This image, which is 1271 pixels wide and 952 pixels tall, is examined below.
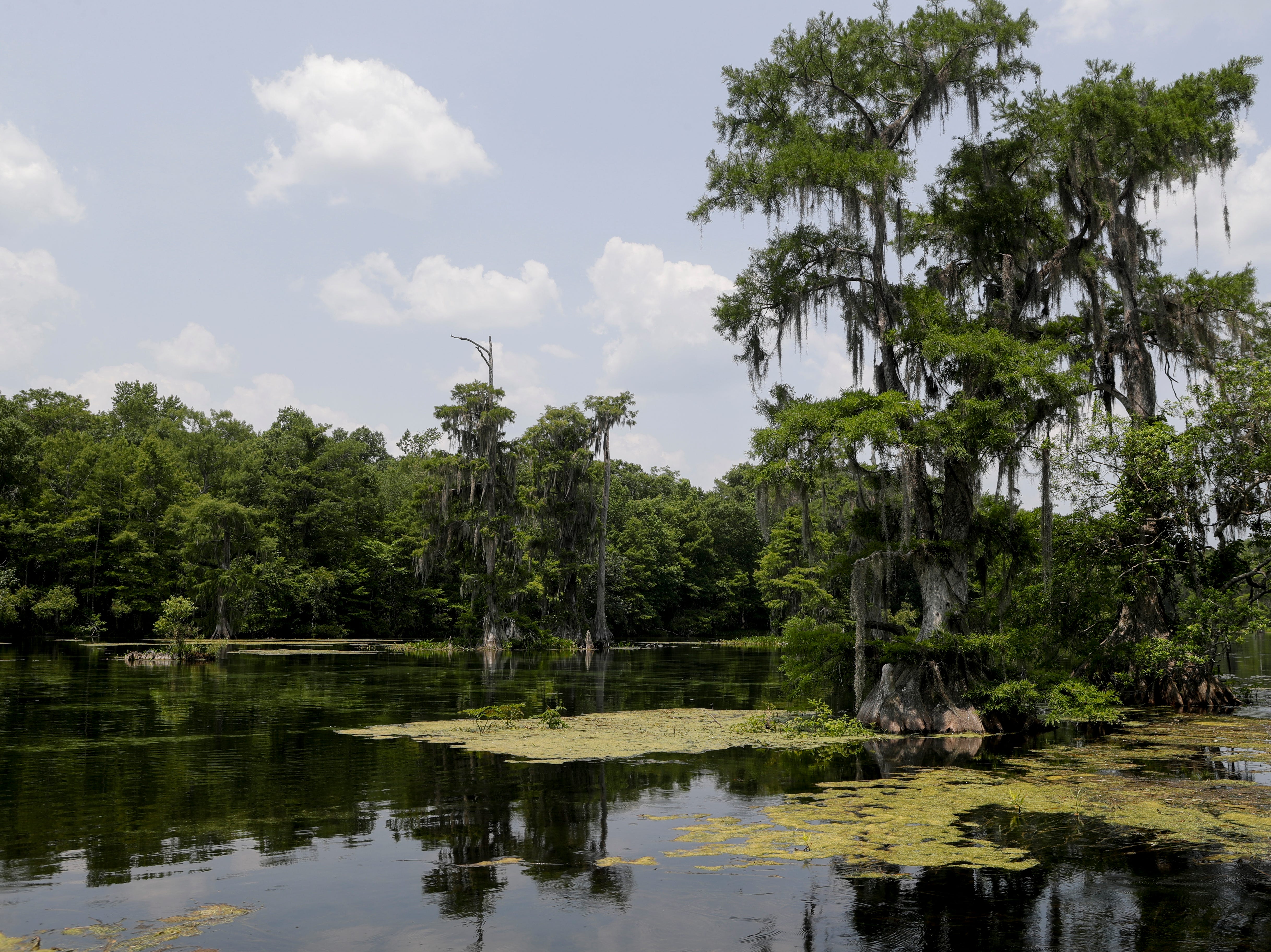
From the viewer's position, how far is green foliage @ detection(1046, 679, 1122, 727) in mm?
16062

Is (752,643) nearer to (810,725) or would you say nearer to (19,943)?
(810,725)

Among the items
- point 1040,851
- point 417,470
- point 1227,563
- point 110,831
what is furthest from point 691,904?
point 417,470

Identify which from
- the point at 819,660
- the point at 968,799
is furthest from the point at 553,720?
the point at 968,799

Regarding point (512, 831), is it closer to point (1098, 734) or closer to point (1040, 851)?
point (1040, 851)

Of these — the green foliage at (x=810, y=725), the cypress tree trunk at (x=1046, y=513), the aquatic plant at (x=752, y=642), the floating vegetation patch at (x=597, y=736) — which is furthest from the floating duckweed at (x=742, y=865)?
the aquatic plant at (x=752, y=642)

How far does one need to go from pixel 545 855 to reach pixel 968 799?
5130 millimetres

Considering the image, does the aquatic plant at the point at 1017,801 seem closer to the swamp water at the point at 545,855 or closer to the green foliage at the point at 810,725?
the swamp water at the point at 545,855

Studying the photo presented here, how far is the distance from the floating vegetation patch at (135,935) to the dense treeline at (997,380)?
40.0 ft

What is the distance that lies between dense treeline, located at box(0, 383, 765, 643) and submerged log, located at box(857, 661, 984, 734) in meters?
32.3

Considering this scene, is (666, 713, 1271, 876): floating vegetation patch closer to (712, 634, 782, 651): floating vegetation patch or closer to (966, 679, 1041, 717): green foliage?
(966, 679, 1041, 717): green foliage

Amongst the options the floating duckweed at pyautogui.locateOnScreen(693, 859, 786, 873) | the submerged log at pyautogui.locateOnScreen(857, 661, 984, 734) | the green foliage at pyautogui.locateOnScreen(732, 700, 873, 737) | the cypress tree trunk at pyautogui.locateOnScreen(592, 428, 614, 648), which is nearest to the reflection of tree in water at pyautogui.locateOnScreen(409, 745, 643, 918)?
the floating duckweed at pyautogui.locateOnScreen(693, 859, 786, 873)

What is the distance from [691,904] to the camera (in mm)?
6680

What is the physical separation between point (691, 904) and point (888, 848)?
91.2 inches

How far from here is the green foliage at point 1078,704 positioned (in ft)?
52.7
